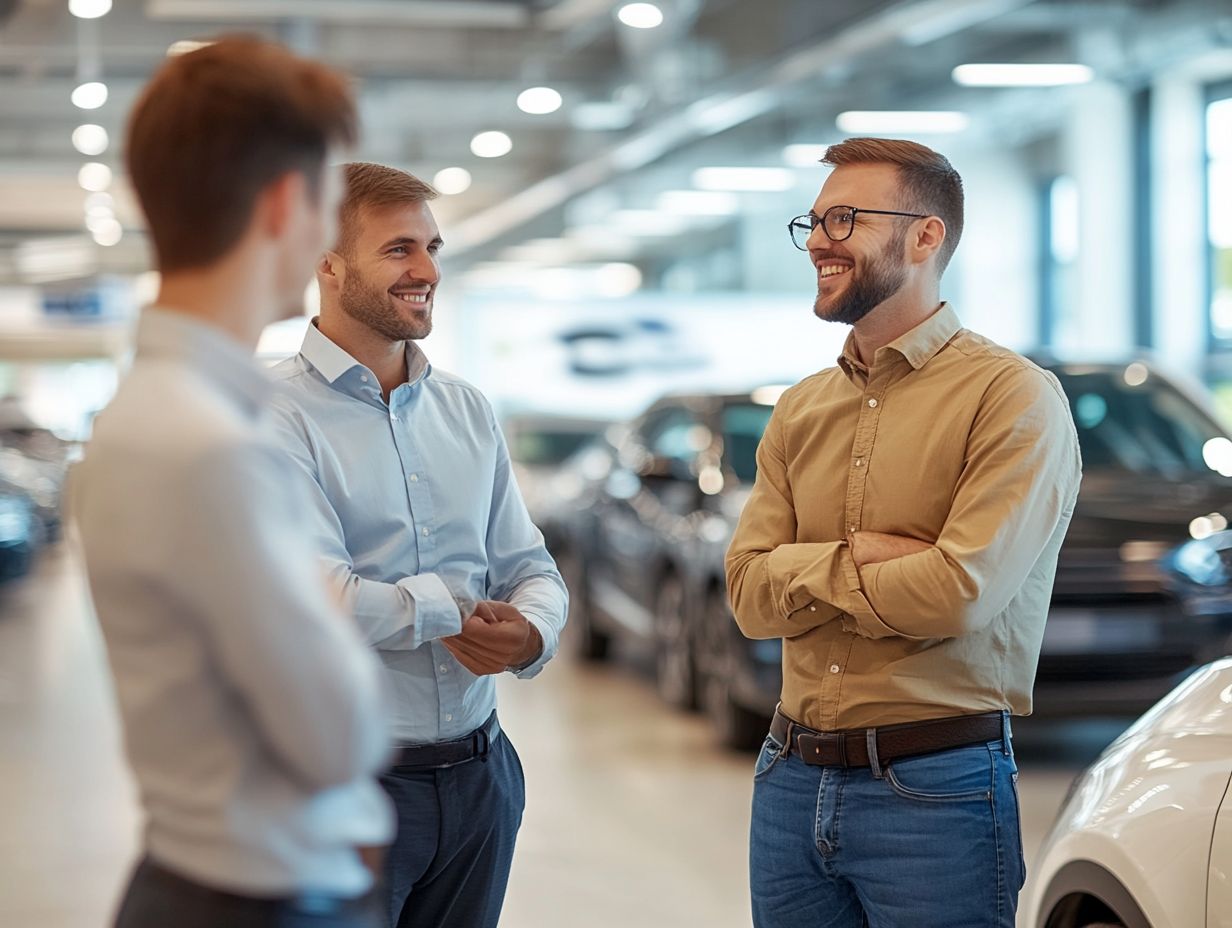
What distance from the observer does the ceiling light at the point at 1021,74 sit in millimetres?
14719

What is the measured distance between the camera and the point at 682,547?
7.53m

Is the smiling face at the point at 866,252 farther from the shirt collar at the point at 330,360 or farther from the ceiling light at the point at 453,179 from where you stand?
the ceiling light at the point at 453,179

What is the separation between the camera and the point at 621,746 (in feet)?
24.0

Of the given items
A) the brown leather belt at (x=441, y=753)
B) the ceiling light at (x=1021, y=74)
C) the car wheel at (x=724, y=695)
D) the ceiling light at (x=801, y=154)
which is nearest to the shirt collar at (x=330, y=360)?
the brown leather belt at (x=441, y=753)

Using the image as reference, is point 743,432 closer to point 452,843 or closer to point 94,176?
point 452,843

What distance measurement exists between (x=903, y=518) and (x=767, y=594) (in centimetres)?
27

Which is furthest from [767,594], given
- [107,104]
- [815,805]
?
[107,104]

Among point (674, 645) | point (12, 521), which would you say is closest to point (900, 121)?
point (12, 521)

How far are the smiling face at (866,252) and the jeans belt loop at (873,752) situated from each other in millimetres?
643

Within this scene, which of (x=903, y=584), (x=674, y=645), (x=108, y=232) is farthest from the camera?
(x=108, y=232)

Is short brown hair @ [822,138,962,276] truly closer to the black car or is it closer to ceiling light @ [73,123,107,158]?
the black car

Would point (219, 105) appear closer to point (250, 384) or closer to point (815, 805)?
point (250, 384)

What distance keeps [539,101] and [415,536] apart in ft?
43.1

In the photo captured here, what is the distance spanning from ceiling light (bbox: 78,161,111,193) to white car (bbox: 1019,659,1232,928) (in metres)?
17.4
